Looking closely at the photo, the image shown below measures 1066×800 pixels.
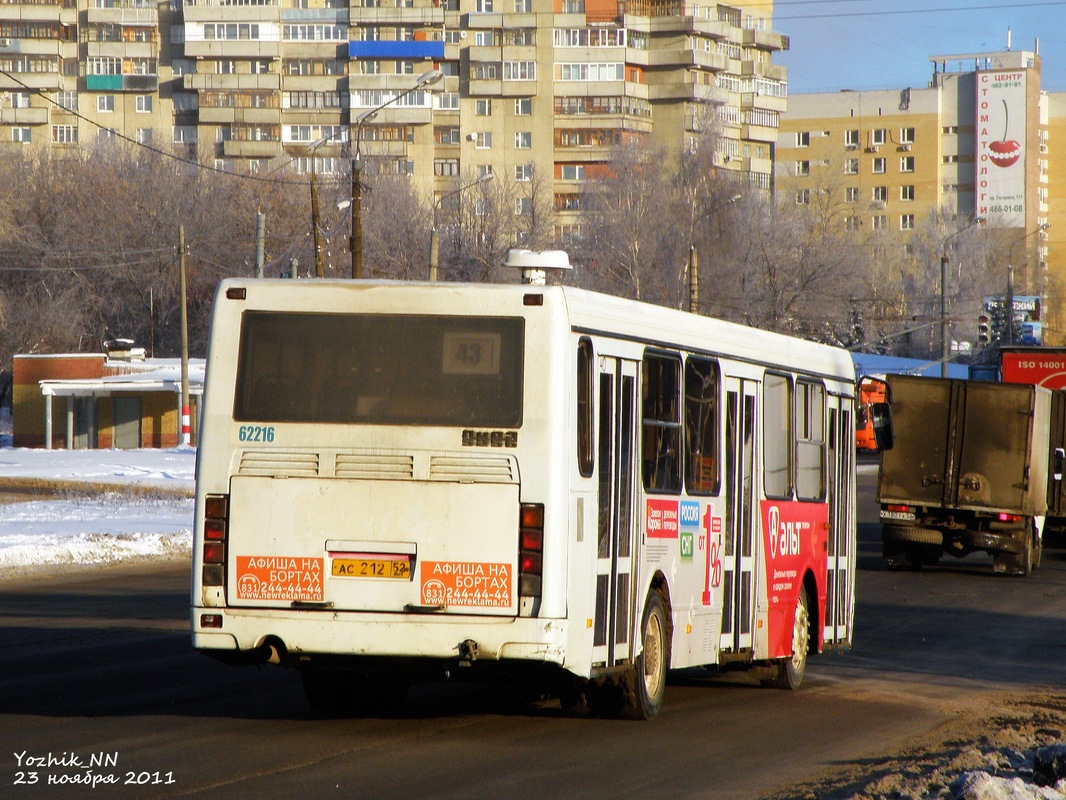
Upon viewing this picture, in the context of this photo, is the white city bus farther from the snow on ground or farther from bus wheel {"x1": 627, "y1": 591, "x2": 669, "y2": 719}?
the snow on ground

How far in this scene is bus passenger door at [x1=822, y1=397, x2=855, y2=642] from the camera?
1391 cm

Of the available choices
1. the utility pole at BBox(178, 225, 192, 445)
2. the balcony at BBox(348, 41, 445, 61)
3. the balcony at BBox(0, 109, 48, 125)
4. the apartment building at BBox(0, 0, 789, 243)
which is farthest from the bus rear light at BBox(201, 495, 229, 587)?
the balcony at BBox(0, 109, 48, 125)

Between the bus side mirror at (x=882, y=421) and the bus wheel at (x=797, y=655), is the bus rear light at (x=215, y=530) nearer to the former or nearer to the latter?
the bus wheel at (x=797, y=655)

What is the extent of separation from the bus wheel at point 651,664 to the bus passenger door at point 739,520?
1.10m

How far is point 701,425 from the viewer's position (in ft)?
36.0

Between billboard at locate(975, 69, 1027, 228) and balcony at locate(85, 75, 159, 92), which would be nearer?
balcony at locate(85, 75, 159, 92)

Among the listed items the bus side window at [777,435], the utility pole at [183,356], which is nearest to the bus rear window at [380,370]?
the bus side window at [777,435]

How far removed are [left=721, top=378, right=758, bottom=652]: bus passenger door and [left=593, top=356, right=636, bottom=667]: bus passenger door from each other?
1.68 m

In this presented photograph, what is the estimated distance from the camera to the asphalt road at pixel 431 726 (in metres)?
8.02

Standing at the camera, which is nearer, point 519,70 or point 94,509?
point 94,509

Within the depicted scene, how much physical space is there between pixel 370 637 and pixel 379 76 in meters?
120

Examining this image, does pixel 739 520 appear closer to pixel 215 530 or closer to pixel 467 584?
pixel 467 584

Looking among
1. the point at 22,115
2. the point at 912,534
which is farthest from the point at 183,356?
the point at 22,115

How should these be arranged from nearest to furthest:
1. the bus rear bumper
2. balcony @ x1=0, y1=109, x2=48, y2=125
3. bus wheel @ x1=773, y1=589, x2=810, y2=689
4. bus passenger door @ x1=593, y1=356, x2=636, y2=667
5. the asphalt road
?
1. the asphalt road
2. the bus rear bumper
3. bus passenger door @ x1=593, y1=356, x2=636, y2=667
4. bus wheel @ x1=773, y1=589, x2=810, y2=689
5. balcony @ x1=0, y1=109, x2=48, y2=125
